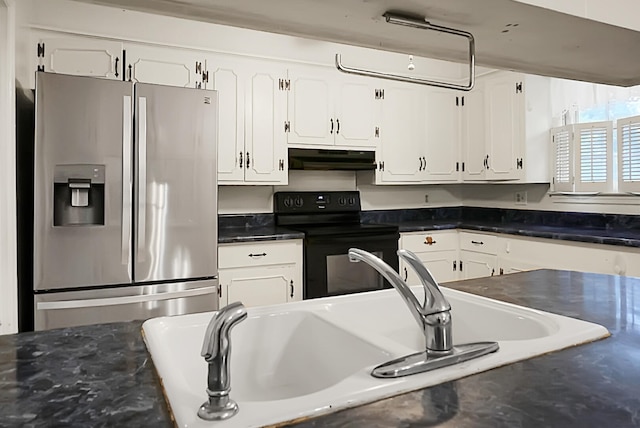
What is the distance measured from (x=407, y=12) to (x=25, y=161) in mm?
2349

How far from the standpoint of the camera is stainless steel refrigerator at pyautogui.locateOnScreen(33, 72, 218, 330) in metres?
2.28

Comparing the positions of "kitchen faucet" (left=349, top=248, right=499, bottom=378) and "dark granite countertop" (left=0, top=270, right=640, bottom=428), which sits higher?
"kitchen faucet" (left=349, top=248, right=499, bottom=378)

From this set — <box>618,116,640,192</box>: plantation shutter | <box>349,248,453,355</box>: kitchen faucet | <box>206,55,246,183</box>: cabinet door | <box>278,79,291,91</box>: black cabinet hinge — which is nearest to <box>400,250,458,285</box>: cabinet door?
<box>618,116,640,192</box>: plantation shutter

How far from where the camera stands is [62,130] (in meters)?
2.30

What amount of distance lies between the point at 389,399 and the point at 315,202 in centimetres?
320

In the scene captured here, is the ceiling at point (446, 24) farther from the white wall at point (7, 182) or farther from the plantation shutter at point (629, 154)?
the plantation shutter at point (629, 154)

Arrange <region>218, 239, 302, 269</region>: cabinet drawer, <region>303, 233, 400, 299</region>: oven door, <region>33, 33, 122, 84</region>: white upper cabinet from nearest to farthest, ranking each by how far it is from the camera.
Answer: <region>33, 33, 122, 84</region>: white upper cabinet → <region>218, 239, 302, 269</region>: cabinet drawer → <region>303, 233, 400, 299</region>: oven door

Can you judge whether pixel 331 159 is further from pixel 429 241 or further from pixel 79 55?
pixel 79 55

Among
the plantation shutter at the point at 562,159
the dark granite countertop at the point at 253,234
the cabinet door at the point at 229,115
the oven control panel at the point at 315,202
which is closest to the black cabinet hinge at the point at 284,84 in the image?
the cabinet door at the point at 229,115

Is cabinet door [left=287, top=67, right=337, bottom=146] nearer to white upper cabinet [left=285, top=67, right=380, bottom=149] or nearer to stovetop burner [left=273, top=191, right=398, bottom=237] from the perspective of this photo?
white upper cabinet [left=285, top=67, right=380, bottom=149]

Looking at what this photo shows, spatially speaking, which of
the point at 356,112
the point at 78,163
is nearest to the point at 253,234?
the point at 78,163

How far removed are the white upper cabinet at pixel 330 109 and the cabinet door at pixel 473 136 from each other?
938mm

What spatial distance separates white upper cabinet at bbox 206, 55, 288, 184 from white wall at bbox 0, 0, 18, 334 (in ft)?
4.25

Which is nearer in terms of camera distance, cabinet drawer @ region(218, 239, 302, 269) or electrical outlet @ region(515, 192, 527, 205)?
cabinet drawer @ region(218, 239, 302, 269)
